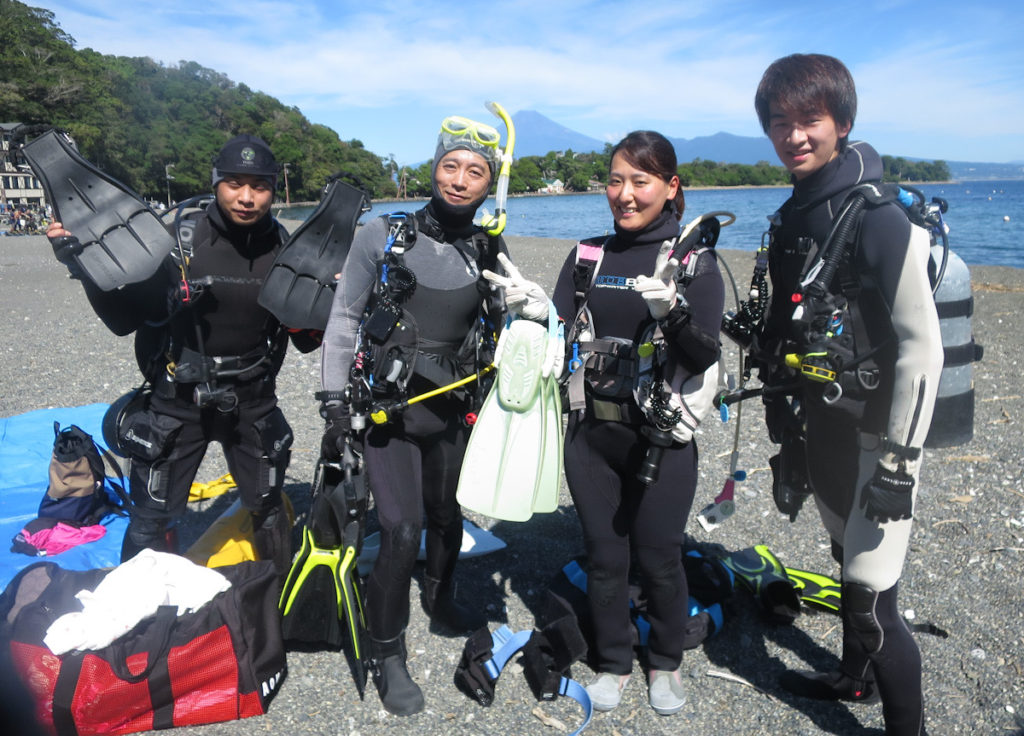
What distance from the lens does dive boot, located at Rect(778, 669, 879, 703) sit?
9.77ft

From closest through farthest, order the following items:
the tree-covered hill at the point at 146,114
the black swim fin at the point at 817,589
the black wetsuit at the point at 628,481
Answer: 1. the black wetsuit at the point at 628,481
2. the black swim fin at the point at 817,589
3. the tree-covered hill at the point at 146,114

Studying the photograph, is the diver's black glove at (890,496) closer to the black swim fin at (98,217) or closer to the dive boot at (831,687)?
the dive boot at (831,687)

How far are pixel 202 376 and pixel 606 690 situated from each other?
253 cm

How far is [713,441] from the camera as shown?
6395 millimetres

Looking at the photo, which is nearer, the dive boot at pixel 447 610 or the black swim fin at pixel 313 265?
the black swim fin at pixel 313 265

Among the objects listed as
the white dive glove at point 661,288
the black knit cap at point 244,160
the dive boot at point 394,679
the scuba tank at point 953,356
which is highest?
the black knit cap at point 244,160

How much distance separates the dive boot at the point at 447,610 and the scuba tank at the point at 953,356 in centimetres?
235

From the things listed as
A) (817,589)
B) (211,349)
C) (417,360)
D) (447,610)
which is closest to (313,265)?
(211,349)

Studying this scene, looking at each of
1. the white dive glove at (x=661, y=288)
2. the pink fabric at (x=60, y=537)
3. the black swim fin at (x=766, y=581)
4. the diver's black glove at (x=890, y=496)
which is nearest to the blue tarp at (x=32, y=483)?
the pink fabric at (x=60, y=537)

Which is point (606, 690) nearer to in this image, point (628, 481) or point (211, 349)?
point (628, 481)

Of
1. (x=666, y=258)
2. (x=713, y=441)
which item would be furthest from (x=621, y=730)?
(x=713, y=441)

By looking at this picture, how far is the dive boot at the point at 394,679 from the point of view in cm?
295

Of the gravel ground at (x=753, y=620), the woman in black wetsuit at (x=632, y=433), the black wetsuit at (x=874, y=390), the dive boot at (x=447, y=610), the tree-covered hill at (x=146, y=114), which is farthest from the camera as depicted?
the tree-covered hill at (x=146, y=114)

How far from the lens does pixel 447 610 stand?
3551 mm
